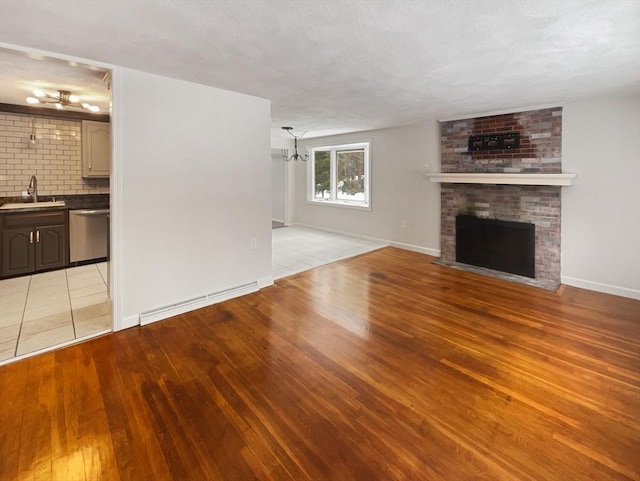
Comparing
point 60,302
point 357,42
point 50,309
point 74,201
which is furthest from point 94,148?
point 357,42

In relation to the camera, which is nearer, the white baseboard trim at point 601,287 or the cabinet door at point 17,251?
the white baseboard trim at point 601,287

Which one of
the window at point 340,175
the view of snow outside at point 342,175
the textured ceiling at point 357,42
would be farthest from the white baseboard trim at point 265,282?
the view of snow outside at point 342,175

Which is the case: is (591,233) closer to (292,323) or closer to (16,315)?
(292,323)

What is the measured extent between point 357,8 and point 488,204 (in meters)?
3.79

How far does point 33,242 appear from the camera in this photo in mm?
4289

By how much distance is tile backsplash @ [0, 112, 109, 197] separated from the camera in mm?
4426

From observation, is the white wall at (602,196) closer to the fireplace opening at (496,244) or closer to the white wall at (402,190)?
the fireplace opening at (496,244)

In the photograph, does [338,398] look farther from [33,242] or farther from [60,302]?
[33,242]

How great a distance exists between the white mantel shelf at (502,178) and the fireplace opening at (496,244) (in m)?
0.59

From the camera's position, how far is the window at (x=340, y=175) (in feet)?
23.2

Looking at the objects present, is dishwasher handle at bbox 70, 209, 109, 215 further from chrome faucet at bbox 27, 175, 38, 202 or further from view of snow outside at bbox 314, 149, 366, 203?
view of snow outside at bbox 314, 149, 366, 203

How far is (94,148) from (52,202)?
38.3 inches

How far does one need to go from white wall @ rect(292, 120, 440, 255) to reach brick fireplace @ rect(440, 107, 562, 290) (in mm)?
351

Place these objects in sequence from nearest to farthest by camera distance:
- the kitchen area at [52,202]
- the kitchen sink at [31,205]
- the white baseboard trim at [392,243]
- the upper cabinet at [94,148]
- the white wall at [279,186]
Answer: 1. the kitchen area at [52,202]
2. the kitchen sink at [31,205]
3. the upper cabinet at [94,148]
4. the white baseboard trim at [392,243]
5. the white wall at [279,186]
